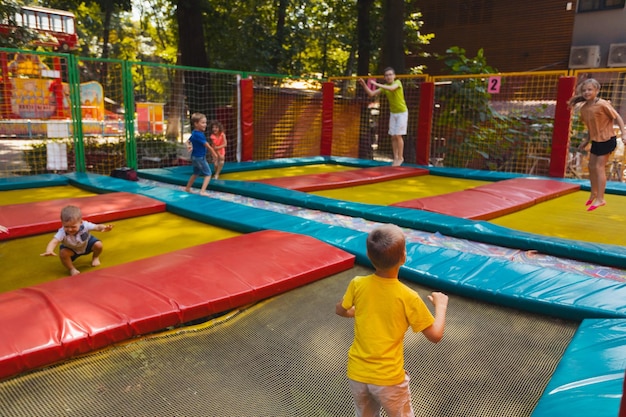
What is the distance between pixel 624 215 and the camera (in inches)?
190

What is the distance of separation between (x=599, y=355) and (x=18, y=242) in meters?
3.81

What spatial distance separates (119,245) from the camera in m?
3.65

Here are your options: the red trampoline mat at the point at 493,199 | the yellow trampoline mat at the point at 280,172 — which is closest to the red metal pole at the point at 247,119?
the yellow trampoline mat at the point at 280,172

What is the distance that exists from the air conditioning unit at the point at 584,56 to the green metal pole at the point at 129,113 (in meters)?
12.6

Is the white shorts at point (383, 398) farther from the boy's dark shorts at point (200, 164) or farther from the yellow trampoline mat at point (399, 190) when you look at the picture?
the boy's dark shorts at point (200, 164)

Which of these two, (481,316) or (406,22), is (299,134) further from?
(481,316)

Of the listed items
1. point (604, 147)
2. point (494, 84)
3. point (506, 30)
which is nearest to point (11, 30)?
point (494, 84)

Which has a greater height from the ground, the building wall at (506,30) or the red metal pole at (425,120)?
the building wall at (506,30)

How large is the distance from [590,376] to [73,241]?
2.81m

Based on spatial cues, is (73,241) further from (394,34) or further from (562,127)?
(394,34)

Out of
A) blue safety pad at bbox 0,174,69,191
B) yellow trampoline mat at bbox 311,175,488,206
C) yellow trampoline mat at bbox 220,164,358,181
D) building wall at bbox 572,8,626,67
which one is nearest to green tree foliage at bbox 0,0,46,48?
blue safety pad at bbox 0,174,69,191

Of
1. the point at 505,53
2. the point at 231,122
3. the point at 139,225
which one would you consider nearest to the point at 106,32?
the point at 231,122

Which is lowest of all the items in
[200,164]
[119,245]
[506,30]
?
[119,245]

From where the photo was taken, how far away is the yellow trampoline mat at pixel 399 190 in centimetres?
577
